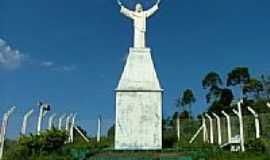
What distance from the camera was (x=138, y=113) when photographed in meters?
21.6

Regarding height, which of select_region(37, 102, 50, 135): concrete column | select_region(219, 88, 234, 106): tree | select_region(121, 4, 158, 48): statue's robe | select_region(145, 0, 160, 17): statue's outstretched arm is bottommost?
select_region(37, 102, 50, 135): concrete column

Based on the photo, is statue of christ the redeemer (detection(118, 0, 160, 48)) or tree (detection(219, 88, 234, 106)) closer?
statue of christ the redeemer (detection(118, 0, 160, 48))

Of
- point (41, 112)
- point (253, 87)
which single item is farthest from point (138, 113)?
point (253, 87)

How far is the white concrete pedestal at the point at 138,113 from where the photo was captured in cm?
2136

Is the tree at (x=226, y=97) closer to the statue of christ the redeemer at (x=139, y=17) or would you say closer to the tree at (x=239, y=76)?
the tree at (x=239, y=76)

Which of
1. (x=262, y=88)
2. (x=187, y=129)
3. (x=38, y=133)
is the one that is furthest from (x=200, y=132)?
(x=262, y=88)

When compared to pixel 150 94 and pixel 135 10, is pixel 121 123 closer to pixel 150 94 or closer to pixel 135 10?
pixel 150 94

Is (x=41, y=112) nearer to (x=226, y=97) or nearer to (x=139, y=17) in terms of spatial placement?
(x=139, y=17)

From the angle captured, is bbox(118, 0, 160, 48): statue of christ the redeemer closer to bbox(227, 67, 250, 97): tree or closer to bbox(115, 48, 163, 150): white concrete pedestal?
bbox(115, 48, 163, 150): white concrete pedestal

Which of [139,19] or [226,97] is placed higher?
[139,19]

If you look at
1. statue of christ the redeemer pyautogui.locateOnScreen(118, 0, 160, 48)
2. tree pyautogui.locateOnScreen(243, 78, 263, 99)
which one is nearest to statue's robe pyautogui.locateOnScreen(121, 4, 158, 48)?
statue of christ the redeemer pyautogui.locateOnScreen(118, 0, 160, 48)

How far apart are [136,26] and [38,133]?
9.39 meters

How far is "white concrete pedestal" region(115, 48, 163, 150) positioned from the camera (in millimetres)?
21359

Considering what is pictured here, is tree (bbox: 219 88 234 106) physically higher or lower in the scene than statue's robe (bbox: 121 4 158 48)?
lower
